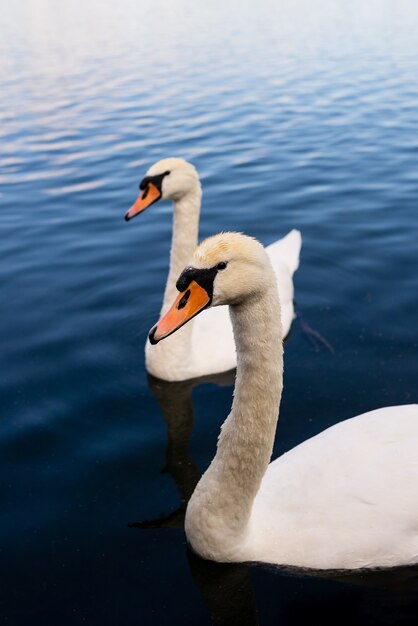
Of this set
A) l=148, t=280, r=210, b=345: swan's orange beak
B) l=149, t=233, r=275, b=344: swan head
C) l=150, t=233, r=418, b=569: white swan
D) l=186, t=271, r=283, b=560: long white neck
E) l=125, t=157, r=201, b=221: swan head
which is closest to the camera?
l=149, t=233, r=275, b=344: swan head

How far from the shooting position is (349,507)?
15.7ft

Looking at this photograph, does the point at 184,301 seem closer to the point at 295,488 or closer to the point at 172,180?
the point at 295,488

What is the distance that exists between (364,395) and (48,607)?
3.57m

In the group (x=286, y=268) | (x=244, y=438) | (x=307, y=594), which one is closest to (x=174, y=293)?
(x=286, y=268)

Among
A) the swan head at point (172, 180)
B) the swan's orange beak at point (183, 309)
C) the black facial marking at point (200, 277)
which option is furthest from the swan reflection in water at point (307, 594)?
the swan head at point (172, 180)

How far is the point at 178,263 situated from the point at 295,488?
3.29m

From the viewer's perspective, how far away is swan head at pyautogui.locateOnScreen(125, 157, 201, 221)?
7.56 metres

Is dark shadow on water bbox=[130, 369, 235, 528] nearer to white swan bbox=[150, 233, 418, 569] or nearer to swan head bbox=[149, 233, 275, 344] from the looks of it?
white swan bbox=[150, 233, 418, 569]

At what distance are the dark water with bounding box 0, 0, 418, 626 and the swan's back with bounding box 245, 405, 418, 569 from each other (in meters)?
0.22

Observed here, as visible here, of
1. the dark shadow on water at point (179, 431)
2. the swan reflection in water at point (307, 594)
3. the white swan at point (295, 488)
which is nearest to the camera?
the white swan at point (295, 488)

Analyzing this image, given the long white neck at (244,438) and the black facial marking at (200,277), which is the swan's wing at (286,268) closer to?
the long white neck at (244,438)

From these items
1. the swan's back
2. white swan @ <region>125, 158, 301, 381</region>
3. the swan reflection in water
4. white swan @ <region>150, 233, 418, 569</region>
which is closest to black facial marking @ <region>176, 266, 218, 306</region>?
white swan @ <region>150, 233, 418, 569</region>

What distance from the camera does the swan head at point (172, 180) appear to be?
7.56m

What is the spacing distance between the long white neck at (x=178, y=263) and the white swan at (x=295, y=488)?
241 cm
